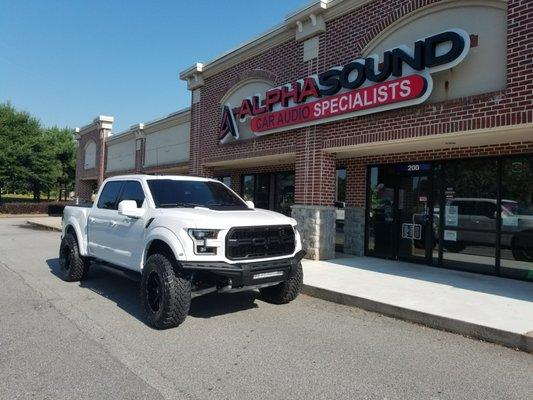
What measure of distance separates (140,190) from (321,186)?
5082 millimetres

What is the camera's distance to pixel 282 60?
12148 millimetres

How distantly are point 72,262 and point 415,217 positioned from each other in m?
7.53

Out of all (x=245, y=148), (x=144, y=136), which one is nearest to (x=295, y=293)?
(x=245, y=148)

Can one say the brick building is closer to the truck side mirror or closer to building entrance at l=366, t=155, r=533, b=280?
building entrance at l=366, t=155, r=533, b=280

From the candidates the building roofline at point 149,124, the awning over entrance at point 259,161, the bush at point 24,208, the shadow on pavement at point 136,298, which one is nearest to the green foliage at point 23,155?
the bush at point 24,208

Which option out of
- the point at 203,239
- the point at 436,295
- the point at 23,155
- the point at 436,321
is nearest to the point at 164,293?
the point at 203,239

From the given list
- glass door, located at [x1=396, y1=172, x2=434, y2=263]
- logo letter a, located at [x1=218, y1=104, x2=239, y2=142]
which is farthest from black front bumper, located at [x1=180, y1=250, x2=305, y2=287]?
logo letter a, located at [x1=218, y1=104, x2=239, y2=142]

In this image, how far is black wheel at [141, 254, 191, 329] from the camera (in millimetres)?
5430

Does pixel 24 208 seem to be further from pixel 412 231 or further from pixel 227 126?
pixel 412 231

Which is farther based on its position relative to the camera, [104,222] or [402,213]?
[402,213]

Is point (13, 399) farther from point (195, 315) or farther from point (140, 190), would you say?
point (140, 190)

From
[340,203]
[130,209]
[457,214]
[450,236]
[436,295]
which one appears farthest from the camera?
[340,203]

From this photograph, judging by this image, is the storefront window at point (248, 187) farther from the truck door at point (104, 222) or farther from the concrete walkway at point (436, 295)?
the truck door at point (104, 222)

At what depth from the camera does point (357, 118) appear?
32.2 ft
